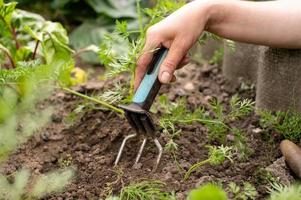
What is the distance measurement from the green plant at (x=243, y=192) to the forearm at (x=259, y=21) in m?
0.57

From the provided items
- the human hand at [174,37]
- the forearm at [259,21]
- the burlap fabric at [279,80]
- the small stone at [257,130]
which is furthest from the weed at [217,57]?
the human hand at [174,37]

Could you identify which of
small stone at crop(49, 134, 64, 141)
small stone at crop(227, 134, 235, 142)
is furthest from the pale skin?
small stone at crop(49, 134, 64, 141)

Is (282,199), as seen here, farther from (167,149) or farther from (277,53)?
(277,53)

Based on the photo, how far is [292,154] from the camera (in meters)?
1.89

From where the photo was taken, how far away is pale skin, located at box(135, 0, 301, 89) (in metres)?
1.84

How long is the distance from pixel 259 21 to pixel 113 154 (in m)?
0.70

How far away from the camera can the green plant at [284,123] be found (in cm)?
207

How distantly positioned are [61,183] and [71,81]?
3.40 ft

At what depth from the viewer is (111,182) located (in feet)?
6.14

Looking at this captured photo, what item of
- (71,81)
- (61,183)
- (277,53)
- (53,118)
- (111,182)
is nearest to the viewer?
(61,183)

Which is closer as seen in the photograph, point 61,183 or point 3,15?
point 61,183

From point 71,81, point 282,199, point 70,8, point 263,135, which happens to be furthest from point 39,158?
point 70,8

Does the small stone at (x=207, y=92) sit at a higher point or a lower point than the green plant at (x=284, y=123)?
lower

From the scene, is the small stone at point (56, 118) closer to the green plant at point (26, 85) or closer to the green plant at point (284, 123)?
Result: the green plant at point (26, 85)
